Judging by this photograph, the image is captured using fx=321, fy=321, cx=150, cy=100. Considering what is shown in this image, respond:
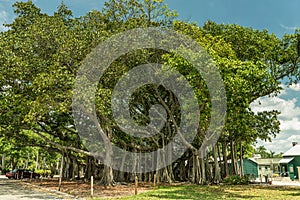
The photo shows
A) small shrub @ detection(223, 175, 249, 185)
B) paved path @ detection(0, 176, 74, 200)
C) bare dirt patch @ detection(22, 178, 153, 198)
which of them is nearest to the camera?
paved path @ detection(0, 176, 74, 200)

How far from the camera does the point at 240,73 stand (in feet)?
46.2

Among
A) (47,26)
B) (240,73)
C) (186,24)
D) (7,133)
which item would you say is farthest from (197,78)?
(7,133)

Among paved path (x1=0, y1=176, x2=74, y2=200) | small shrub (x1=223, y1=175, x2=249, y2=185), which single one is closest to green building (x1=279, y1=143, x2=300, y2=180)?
small shrub (x1=223, y1=175, x2=249, y2=185)

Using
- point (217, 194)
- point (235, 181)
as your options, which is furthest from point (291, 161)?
point (217, 194)

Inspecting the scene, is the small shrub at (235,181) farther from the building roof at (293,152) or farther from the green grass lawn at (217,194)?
the building roof at (293,152)

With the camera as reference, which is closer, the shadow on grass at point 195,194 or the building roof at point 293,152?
the shadow on grass at point 195,194

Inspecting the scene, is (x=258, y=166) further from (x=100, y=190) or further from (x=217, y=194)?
(x=217, y=194)

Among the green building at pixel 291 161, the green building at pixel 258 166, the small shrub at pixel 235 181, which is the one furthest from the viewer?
the green building at pixel 258 166

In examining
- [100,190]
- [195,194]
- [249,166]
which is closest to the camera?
[195,194]

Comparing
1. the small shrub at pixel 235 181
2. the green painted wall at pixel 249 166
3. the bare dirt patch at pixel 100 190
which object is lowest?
the bare dirt patch at pixel 100 190

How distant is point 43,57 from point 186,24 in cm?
885

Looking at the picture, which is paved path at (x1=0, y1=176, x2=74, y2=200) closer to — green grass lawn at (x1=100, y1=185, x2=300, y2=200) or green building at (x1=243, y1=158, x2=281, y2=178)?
green grass lawn at (x1=100, y1=185, x2=300, y2=200)

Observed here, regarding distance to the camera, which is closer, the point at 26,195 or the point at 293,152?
the point at 26,195

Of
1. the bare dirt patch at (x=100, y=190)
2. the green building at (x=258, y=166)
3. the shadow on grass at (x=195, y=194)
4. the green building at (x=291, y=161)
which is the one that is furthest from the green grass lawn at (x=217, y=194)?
the green building at (x=258, y=166)
